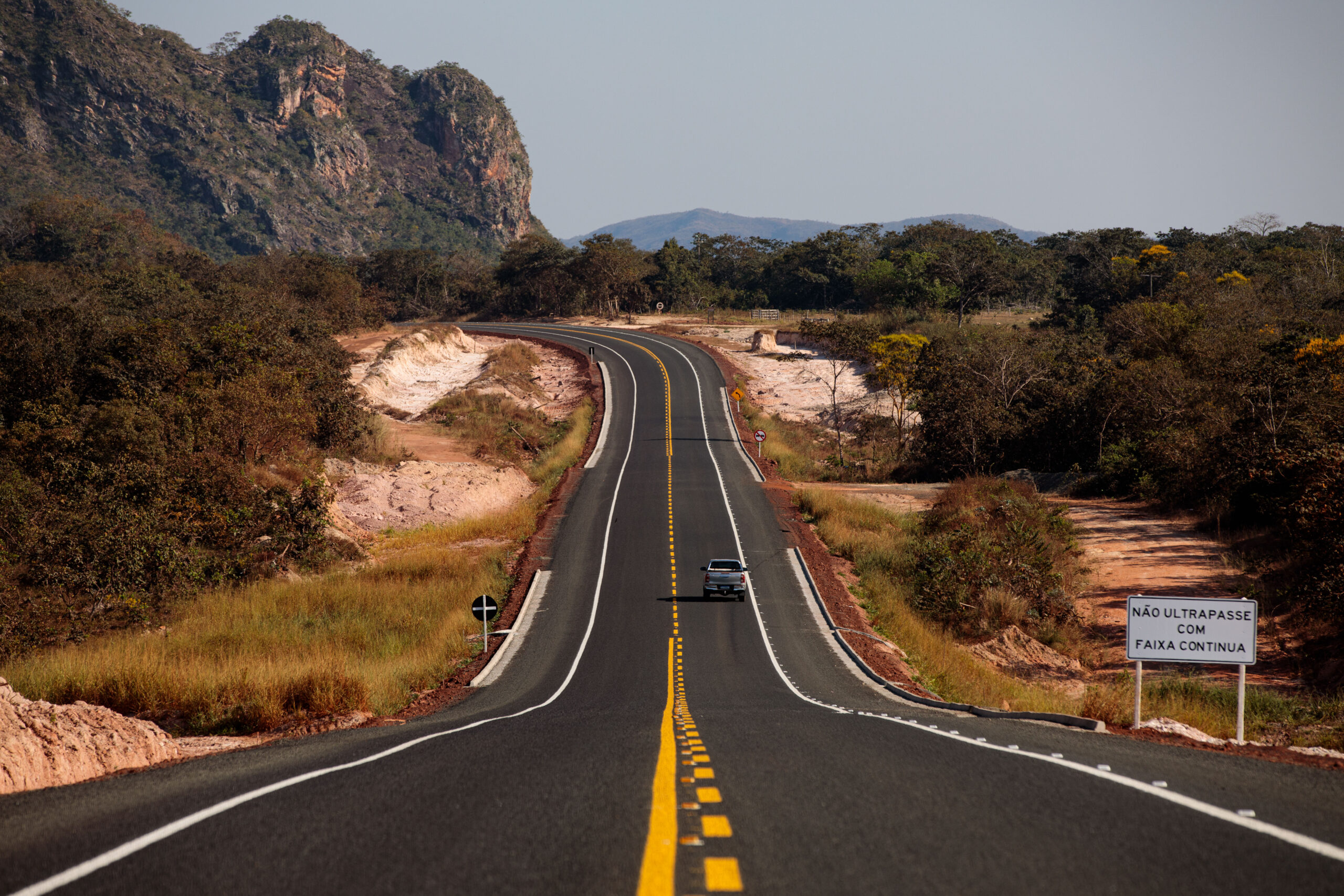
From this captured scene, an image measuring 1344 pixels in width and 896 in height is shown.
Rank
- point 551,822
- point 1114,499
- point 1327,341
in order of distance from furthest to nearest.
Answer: point 1114,499 → point 1327,341 → point 551,822

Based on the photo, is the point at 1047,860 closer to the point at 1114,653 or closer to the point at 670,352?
the point at 1114,653

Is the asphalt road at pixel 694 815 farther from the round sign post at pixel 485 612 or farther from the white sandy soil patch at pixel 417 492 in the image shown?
the white sandy soil patch at pixel 417 492

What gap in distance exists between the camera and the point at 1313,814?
550cm

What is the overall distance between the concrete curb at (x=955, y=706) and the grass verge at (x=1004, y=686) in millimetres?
1444

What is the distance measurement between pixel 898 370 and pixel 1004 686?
152 feet

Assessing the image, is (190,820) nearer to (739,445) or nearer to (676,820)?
(676,820)

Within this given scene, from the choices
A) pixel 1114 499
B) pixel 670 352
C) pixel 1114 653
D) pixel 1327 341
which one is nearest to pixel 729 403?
pixel 670 352

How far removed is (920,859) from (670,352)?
73.9 metres

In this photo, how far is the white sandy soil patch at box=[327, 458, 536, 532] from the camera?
3819 centimetres

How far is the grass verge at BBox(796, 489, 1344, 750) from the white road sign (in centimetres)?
200

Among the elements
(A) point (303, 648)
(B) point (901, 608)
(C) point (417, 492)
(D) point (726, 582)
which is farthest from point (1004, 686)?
(C) point (417, 492)

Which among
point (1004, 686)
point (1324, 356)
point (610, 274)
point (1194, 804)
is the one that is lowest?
point (1004, 686)

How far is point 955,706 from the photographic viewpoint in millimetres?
14039

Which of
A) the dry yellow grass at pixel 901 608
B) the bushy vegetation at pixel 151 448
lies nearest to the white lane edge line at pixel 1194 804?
the dry yellow grass at pixel 901 608
